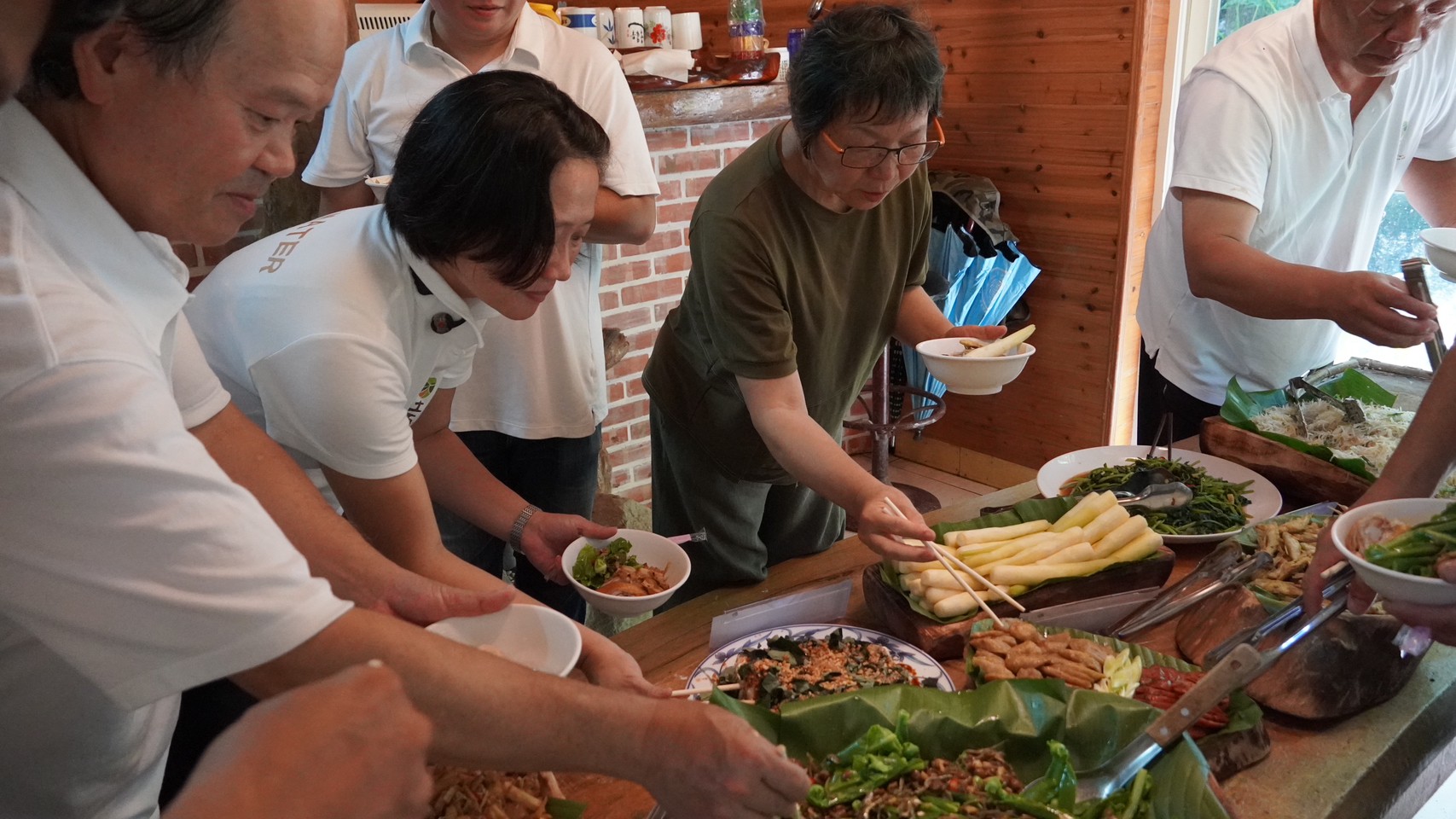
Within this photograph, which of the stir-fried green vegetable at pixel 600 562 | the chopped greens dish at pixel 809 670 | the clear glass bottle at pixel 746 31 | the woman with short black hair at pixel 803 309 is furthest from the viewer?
the clear glass bottle at pixel 746 31

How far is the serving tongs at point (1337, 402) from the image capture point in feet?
7.18

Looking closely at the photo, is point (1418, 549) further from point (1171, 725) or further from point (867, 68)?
point (867, 68)

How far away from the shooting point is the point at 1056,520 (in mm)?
1793

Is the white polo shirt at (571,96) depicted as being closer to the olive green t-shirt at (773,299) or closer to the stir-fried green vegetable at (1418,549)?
the olive green t-shirt at (773,299)

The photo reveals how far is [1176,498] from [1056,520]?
254mm

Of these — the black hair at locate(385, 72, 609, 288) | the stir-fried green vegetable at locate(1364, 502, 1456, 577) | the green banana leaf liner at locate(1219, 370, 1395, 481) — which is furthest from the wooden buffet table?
the green banana leaf liner at locate(1219, 370, 1395, 481)

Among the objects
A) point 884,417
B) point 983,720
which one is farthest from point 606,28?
point 983,720

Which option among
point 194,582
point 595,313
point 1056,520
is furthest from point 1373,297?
point 194,582

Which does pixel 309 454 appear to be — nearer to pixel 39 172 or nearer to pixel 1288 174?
pixel 39 172

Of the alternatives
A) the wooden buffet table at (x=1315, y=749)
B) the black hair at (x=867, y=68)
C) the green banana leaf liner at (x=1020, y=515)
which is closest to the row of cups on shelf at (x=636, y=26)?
the black hair at (x=867, y=68)

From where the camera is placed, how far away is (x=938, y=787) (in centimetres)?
121

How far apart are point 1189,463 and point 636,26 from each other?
2.51 m

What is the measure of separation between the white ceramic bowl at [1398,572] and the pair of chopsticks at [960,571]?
0.44 meters

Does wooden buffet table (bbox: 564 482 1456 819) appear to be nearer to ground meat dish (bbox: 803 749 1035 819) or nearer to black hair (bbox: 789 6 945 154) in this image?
ground meat dish (bbox: 803 749 1035 819)
